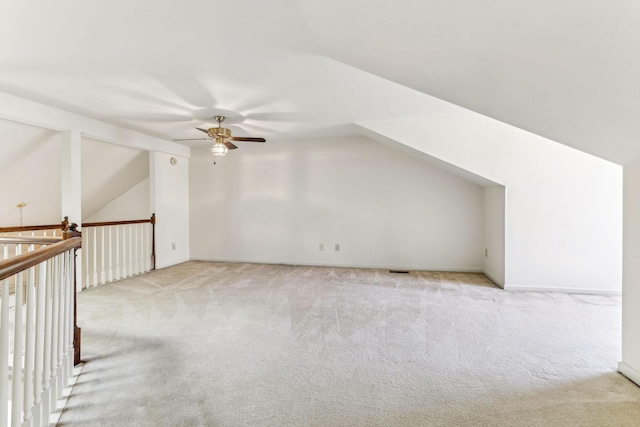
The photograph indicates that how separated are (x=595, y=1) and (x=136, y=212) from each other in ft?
22.4

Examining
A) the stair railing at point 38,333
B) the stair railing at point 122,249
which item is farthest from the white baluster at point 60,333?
the stair railing at point 122,249

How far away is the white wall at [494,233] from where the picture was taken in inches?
148

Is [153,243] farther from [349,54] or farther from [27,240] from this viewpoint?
[349,54]

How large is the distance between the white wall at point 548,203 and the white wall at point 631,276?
1.78 meters

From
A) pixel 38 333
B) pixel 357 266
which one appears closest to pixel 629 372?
pixel 38 333

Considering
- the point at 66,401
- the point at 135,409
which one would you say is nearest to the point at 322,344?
the point at 135,409

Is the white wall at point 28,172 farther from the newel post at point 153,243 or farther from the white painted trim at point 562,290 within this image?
the white painted trim at point 562,290

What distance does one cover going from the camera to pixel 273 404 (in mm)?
1553

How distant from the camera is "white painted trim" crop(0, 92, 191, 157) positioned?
303 centimetres

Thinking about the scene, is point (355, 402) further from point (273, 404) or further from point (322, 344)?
point (322, 344)

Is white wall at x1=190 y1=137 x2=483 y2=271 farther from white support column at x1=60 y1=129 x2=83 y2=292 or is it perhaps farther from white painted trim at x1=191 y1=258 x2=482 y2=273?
white support column at x1=60 y1=129 x2=83 y2=292

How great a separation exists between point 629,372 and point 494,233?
8.11 ft

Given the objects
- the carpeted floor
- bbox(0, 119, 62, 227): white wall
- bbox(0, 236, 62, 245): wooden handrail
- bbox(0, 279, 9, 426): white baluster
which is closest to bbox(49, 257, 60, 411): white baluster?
the carpeted floor

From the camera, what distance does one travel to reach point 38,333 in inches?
54.2
